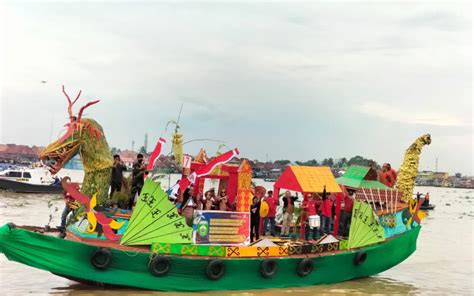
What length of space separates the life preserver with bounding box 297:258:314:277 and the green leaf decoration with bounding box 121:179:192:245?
2889 mm

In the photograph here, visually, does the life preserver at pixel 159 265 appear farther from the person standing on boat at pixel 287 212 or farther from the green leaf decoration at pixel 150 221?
the person standing on boat at pixel 287 212

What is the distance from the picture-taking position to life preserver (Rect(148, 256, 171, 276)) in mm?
10633

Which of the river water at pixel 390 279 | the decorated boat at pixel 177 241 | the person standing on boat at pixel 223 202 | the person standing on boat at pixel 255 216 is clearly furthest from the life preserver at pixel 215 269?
the person standing on boat at pixel 255 216

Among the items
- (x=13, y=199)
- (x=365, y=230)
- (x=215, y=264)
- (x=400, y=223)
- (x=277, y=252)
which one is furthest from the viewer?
(x=13, y=199)

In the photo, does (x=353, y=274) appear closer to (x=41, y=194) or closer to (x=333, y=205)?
(x=333, y=205)

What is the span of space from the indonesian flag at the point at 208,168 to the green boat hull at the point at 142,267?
80.0 inches

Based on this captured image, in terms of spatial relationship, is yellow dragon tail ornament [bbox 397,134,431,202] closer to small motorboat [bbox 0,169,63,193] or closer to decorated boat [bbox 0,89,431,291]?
decorated boat [bbox 0,89,431,291]

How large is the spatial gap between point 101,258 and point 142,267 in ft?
2.62

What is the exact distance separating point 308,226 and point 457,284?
191 inches

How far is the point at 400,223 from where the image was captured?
49.8 feet

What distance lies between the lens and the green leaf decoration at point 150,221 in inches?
424

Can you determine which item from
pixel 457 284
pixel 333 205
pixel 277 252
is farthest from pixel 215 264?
pixel 457 284

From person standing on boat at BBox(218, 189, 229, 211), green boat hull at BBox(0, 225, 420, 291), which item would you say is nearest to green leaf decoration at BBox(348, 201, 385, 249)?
green boat hull at BBox(0, 225, 420, 291)

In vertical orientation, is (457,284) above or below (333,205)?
below
